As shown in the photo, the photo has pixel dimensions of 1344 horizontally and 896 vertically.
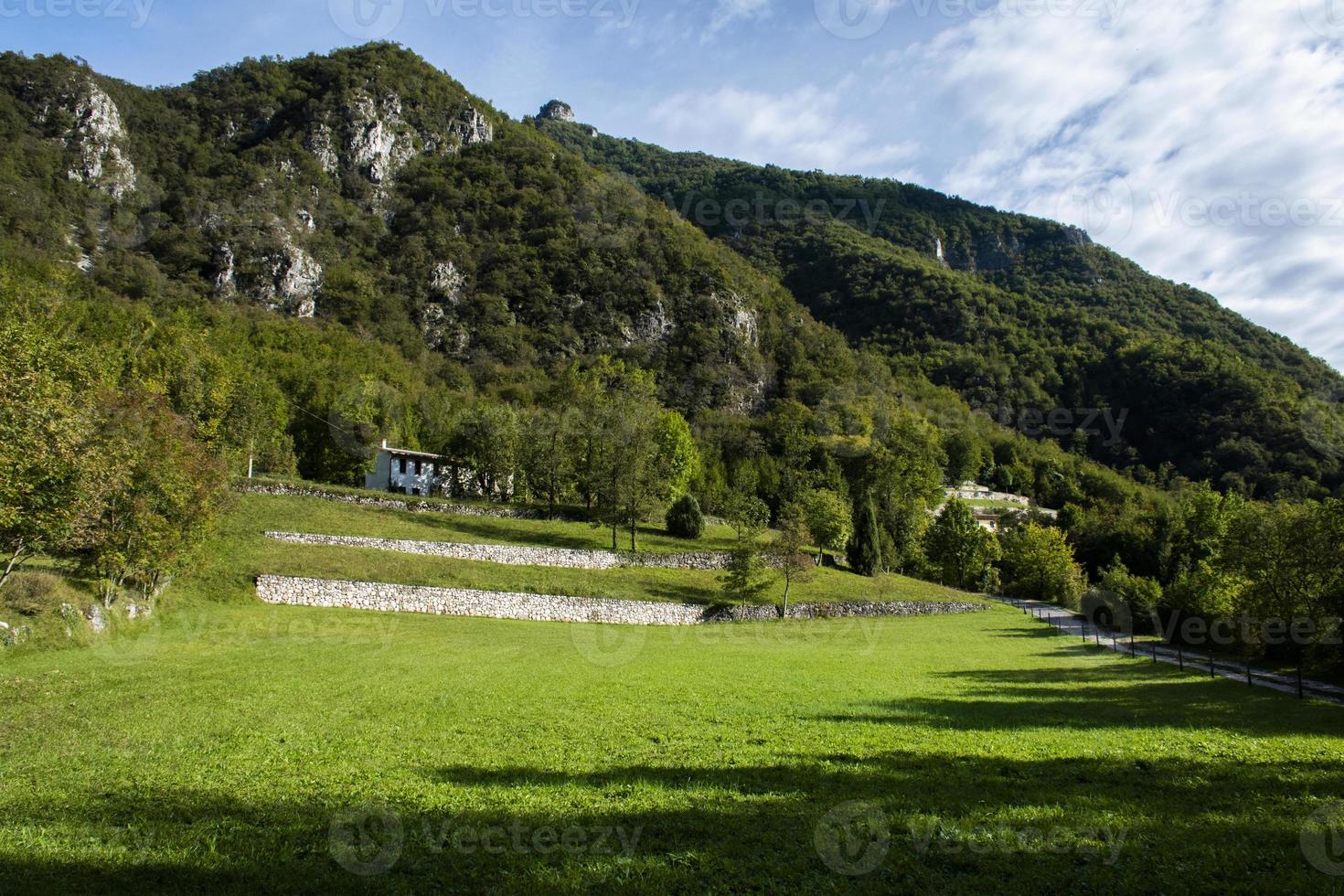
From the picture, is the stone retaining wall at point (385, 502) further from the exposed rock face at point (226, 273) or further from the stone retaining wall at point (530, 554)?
the exposed rock face at point (226, 273)

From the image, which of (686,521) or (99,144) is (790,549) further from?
(99,144)

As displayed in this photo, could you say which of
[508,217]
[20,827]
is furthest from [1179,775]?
[508,217]

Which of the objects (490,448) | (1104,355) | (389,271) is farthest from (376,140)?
(1104,355)

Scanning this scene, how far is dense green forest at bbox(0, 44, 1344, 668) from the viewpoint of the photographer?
51250 mm

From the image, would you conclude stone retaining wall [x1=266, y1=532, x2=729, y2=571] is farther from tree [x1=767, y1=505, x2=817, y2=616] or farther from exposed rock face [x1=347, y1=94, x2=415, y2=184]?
exposed rock face [x1=347, y1=94, x2=415, y2=184]

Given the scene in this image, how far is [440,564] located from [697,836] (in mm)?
34004

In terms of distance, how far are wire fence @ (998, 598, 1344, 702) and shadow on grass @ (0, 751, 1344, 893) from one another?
669 inches

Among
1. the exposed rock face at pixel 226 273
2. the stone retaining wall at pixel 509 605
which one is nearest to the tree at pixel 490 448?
the stone retaining wall at pixel 509 605

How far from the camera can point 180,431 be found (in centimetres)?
2869

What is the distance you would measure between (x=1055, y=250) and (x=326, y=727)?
23153 centimetres

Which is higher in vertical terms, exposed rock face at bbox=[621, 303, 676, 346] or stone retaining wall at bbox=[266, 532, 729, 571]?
exposed rock face at bbox=[621, 303, 676, 346]

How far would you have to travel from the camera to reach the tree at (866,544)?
6181cm

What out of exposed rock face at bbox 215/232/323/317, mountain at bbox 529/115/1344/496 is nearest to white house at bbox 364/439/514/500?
exposed rock face at bbox 215/232/323/317

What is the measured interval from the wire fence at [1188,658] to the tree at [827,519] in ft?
51.6
